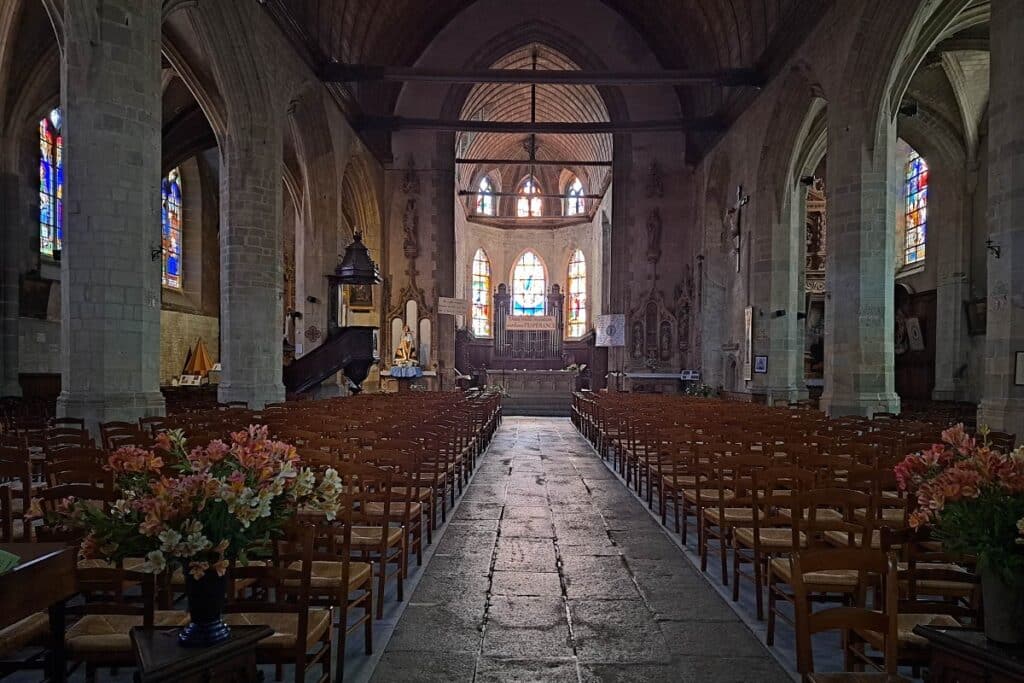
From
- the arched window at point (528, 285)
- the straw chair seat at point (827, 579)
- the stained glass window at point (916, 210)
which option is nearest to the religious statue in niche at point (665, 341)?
the stained glass window at point (916, 210)

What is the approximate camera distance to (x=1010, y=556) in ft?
7.52

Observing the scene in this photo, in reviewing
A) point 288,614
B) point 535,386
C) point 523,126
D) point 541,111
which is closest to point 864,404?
point 288,614

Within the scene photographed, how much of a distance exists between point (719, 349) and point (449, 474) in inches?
657

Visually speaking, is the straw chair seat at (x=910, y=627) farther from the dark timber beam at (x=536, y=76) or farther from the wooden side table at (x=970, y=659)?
the dark timber beam at (x=536, y=76)

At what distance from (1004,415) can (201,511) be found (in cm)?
898

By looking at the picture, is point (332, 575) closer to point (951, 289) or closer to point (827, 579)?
point (827, 579)

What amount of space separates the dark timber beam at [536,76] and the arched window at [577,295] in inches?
821

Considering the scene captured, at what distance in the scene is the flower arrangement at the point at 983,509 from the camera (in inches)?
91.7

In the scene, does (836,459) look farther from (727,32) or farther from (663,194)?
(663,194)

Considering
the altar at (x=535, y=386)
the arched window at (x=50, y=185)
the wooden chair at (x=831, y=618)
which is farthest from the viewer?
the altar at (x=535, y=386)

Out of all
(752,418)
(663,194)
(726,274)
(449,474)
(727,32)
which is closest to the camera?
(449,474)

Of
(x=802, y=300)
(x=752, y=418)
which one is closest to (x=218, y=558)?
(x=752, y=418)

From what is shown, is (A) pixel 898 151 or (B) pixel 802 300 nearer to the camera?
(B) pixel 802 300

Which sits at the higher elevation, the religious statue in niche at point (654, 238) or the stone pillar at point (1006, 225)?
the religious statue in niche at point (654, 238)
